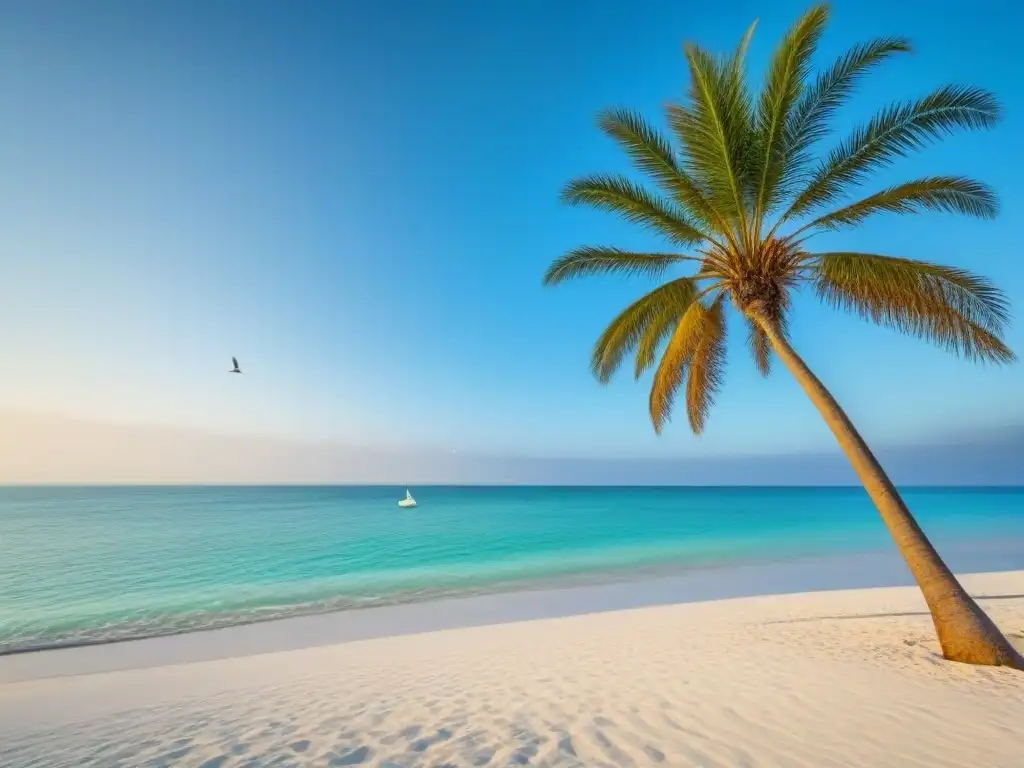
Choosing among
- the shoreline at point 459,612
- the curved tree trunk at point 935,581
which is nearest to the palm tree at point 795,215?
the curved tree trunk at point 935,581

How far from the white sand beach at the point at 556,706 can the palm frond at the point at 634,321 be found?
18.1ft

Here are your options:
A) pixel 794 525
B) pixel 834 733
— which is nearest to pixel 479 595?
pixel 834 733

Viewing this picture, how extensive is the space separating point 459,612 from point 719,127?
11.7 metres

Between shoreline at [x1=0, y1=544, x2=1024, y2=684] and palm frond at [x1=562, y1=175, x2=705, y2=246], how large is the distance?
899 centimetres

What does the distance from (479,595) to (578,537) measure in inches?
637

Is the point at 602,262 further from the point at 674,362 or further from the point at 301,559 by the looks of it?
the point at 301,559

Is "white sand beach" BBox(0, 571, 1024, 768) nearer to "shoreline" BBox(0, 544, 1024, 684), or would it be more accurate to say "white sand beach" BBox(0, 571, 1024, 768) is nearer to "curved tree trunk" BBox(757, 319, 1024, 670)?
"curved tree trunk" BBox(757, 319, 1024, 670)

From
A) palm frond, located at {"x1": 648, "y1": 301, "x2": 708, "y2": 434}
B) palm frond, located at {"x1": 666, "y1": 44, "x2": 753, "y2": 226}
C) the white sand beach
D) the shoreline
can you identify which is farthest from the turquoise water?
palm frond, located at {"x1": 666, "y1": 44, "x2": 753, "y2": 226}

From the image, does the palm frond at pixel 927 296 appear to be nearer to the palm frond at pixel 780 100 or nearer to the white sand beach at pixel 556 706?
the palm frond at pixel 780 100

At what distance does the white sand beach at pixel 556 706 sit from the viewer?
158 inches

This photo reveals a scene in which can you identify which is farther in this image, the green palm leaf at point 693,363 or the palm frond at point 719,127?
the green palm leaf at point 693,363

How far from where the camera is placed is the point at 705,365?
10.6 m

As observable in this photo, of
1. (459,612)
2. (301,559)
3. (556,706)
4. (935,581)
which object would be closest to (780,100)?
(935,581)

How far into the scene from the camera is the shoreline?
8.71 m
